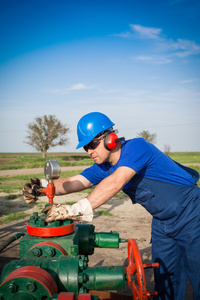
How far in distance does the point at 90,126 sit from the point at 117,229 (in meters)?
3.84

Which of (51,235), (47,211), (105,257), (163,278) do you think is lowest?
(105,257)

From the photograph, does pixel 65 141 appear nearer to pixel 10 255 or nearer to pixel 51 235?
pixel 10 255

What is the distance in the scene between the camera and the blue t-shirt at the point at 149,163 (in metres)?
1.84

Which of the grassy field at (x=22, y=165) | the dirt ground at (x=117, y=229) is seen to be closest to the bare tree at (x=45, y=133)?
the grassy field at (x=22, y=165)

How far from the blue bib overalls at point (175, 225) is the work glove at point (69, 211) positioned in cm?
65

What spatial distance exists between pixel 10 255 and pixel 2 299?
3.14 metres

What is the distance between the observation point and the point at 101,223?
5.79 metres

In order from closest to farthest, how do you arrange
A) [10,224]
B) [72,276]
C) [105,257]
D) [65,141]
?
1. [72,276]
2. [105,257]
3. [10,224]
4. [65,141]

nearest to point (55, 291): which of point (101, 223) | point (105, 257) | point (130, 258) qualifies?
point (130, 258)

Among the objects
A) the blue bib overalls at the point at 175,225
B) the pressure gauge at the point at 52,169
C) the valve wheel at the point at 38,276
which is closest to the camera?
the valve wheel at the point at 38,276

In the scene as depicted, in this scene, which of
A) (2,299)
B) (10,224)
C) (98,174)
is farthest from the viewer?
(10,224)

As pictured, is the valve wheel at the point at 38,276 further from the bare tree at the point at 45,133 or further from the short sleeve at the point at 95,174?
the bare tree at the point at 45,133

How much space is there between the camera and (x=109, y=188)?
1.72m

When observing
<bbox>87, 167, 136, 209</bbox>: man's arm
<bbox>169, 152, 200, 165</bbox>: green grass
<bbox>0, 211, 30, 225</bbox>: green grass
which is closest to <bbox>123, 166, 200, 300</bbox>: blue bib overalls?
<bbox>87, 167, 136, 209</bbox>: man's arm
